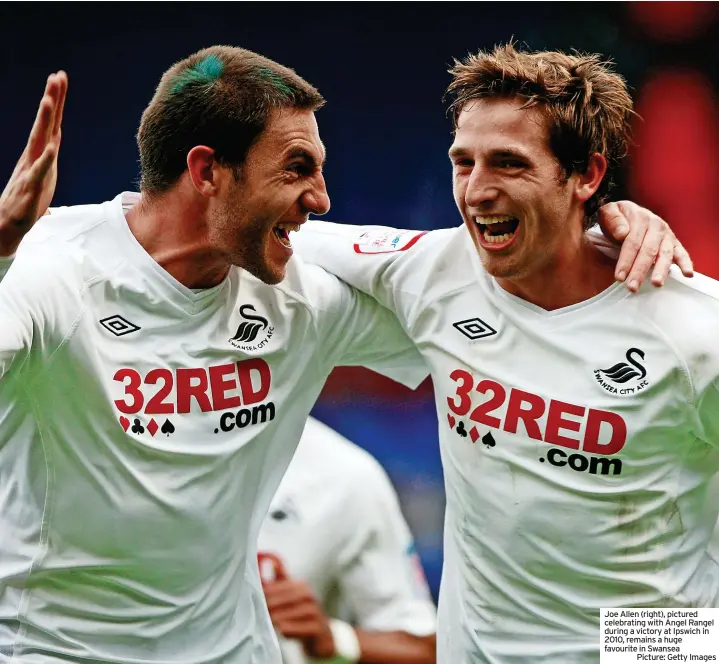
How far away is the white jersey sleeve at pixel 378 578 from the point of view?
17.4ft

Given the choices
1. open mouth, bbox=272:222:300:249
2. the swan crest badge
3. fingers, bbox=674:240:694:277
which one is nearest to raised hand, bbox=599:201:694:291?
fingers, bbox=674:240:694:277

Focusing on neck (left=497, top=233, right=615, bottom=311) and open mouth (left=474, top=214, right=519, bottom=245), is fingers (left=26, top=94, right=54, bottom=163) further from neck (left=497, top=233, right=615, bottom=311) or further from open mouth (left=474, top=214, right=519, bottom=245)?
neck (left=497, top=233, right=615, bottom=311)

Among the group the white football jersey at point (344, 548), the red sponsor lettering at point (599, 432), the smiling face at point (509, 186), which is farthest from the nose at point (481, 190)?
the white football jersey at point (344, 548)

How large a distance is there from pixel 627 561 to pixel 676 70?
11.3 ft

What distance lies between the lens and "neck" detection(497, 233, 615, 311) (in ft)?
11.9

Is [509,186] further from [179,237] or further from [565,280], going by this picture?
[179,237]

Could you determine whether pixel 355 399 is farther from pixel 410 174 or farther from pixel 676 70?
pixel 676 70

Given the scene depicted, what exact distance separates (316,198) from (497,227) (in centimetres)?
60

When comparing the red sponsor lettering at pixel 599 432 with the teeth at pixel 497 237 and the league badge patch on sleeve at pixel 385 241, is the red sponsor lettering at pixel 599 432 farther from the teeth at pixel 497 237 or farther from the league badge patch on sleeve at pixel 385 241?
the league badge patch on sleeve at pixel 385 241

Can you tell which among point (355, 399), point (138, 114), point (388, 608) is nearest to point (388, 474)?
point (355, 399)

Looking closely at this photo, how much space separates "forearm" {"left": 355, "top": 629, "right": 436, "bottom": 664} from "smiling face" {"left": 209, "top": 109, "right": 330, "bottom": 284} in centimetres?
214

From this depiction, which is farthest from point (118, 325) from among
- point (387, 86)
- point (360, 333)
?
point (387, 86)

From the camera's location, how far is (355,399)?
6578mm

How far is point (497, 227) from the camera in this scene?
364 cm
